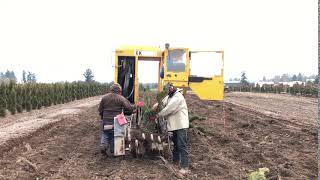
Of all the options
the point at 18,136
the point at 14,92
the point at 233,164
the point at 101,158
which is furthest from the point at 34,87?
the point at 233,164

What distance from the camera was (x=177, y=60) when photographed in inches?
464

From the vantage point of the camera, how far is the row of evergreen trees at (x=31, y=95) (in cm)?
2359

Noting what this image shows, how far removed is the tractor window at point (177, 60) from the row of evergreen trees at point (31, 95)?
13.5 metres

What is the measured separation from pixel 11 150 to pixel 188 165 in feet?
16.1

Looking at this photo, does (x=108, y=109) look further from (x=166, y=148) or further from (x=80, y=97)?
(x=80, y=97)

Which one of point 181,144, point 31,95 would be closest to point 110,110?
point 181,144

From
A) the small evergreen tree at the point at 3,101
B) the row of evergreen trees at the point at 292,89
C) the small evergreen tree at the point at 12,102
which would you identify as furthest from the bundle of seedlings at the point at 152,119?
the row of evergreen trees at the point at 292,89

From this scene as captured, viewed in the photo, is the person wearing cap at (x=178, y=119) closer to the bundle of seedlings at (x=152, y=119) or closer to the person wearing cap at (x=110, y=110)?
the person wearing cap at (x=110, y=110)


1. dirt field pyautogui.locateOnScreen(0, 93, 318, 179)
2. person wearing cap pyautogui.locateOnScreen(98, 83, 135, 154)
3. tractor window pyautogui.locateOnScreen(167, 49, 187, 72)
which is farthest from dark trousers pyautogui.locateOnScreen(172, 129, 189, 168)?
tractor window pyautogui.locateOnScreen(167, 49, 187, 72)

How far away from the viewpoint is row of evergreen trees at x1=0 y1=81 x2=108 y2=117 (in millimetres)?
23594

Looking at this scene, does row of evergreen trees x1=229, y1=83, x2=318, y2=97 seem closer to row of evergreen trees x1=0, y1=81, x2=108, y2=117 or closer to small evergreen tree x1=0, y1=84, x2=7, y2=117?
row of evergreen trees x1=0, y1=81, x2=108, y2=117

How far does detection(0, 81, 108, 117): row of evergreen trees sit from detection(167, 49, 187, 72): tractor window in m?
13.5

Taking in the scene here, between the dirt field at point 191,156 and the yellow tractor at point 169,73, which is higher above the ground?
the yellow tractor at point 169,73

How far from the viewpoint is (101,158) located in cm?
984
